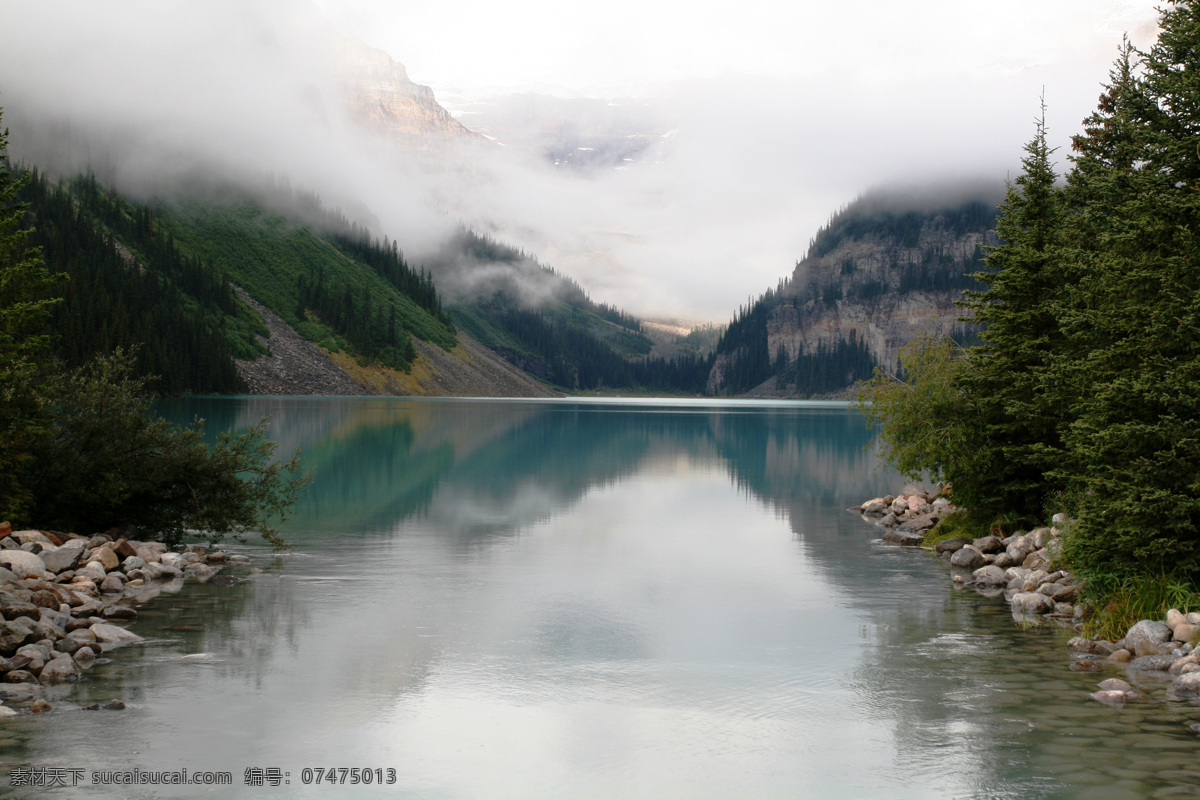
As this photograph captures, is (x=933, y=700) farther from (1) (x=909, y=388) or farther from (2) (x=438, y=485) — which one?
(2) (x=438, y=485)

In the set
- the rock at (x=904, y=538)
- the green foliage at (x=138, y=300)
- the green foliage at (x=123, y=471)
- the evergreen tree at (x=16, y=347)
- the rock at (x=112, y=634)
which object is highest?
the green foliage at (x=138, y=300)

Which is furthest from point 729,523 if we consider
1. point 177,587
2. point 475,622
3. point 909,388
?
point 177,587

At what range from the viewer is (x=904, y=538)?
29812 millimetres

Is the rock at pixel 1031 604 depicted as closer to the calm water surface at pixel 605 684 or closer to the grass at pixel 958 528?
the calm water surface at pixel 605 684

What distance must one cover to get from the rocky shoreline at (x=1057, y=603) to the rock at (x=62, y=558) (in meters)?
20.0

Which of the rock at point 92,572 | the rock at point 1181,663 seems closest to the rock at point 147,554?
the rock at point 92,572

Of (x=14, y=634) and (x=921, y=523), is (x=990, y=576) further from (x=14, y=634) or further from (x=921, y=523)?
(x=14, y=634)

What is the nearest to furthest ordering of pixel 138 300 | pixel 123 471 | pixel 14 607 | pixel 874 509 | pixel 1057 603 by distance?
pixel 14 607 → pixel 1057 603 → pixel 123 471 → pixel 874 509 → pixel 138 300

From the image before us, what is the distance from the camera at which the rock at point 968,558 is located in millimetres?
24578

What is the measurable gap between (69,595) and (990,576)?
21.1 meters

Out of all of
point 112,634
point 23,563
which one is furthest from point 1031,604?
point 23,563

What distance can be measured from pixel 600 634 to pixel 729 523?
17297 millimetres

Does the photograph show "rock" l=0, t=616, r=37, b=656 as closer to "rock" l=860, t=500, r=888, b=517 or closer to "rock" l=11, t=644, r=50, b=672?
"rock" l=11, t=644, r=50, b=672

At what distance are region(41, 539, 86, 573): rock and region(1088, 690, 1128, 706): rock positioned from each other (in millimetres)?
19970
